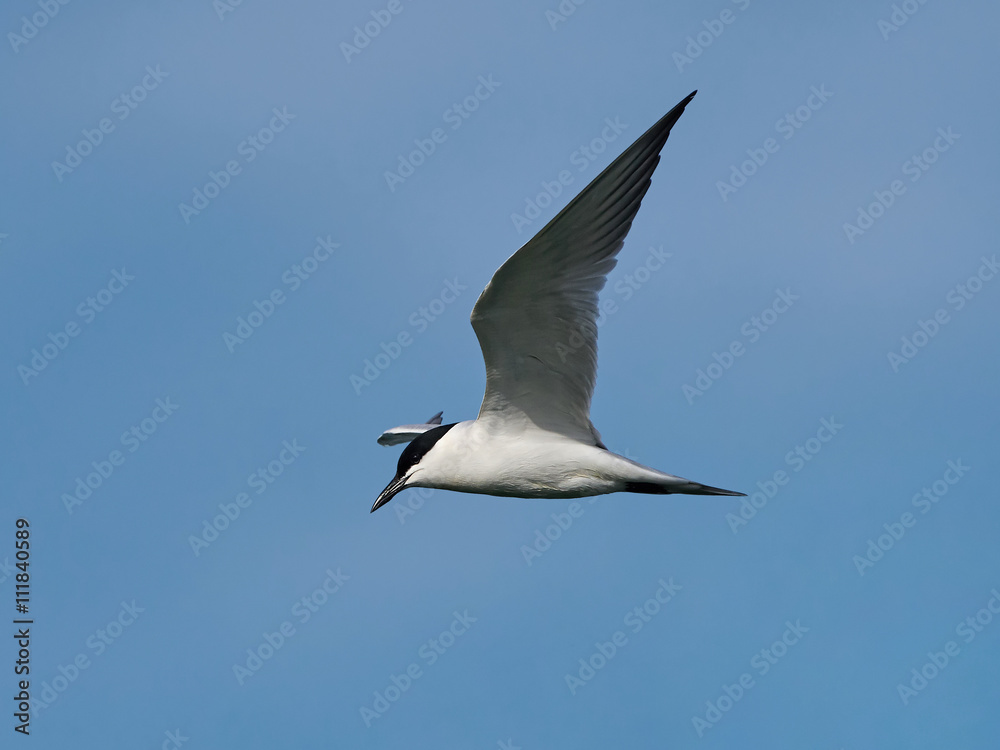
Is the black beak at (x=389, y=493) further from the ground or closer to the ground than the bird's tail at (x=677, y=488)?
closer to the ground

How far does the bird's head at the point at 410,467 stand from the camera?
10.7 m

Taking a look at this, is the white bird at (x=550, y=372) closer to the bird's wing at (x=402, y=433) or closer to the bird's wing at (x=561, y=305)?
the bird's wing at (x=561, y=305)

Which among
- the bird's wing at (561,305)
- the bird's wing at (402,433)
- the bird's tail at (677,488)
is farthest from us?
the bird's wing at (402,433)

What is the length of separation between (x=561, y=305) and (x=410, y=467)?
7.03 feet

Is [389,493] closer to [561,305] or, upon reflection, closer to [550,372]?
[550,372]

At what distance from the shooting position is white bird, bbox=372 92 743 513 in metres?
9.20

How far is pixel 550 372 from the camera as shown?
33.4ft

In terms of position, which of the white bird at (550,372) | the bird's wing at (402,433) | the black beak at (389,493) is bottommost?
the black beak at (389,493)

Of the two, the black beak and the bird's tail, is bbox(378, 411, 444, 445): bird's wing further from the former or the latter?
the bird's tail

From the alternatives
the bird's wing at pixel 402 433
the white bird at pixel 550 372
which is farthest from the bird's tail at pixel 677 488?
the bird's wing at pixel 402 433

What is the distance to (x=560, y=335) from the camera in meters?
9.89

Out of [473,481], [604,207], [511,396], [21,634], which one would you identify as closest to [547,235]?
[604,207]

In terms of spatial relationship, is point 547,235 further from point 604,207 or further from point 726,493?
point 726,493

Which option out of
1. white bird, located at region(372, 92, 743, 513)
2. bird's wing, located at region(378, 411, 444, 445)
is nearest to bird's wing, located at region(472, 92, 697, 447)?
white bird, located at region(372, 92, 743, 513)
